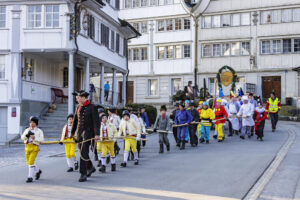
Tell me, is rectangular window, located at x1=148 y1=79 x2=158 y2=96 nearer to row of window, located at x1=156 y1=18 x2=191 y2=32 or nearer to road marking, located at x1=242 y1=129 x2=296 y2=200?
row of window, located at x1=156 y1=18 x2=191 y2=32

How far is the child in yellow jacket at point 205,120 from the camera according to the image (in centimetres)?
1828

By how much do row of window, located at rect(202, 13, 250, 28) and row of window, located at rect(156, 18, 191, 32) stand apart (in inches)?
69.7

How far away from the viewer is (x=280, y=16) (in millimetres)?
40344

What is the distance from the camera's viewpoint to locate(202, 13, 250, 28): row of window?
41.7 m

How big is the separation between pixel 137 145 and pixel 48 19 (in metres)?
12.3

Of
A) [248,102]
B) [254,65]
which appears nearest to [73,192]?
[248,102]

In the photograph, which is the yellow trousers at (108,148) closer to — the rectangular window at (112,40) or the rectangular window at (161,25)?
the rectangular window at (112,40)

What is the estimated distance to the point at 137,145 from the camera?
45.0ft

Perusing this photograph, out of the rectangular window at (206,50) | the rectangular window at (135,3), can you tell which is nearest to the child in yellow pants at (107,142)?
the rectangular window at (206,50)

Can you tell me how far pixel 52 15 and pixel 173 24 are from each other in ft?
74.6

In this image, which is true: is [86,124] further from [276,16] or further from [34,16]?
[276,16]

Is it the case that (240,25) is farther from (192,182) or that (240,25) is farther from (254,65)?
(192,182)

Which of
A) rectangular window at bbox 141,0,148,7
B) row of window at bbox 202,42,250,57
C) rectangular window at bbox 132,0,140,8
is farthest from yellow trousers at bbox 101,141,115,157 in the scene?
rectangular window at bbox 132,0,140,8

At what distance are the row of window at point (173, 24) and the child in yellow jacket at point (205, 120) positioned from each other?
26323mm
